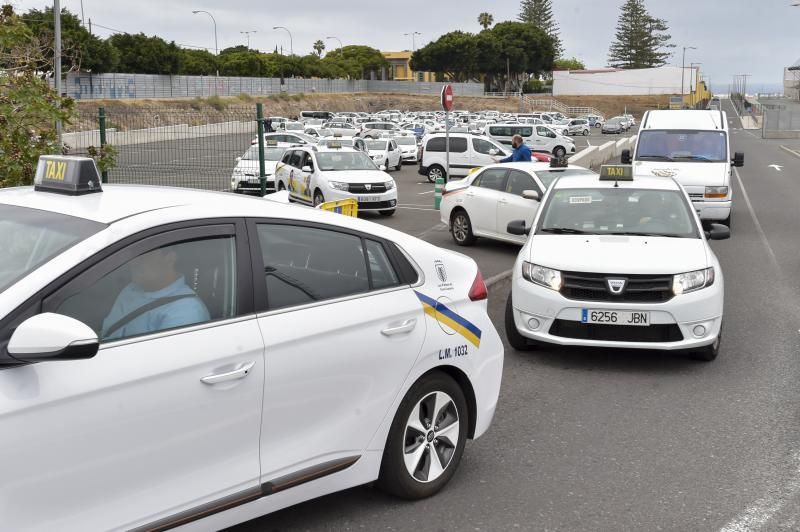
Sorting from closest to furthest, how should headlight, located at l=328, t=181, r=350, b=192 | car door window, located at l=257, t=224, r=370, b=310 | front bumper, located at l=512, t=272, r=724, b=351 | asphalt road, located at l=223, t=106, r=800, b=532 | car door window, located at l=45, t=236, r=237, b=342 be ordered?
car door window, located at l=45, t=236, r=237, b=342 < car door window, located at l=257, t=224, r=370, b=310 < asphalt road, located at l=223, t=106, r=800, b=532 < front bumper, located at l=512, t=272, r=724, b=351 < headlight, located at l=328, t=181, r=350, b=192

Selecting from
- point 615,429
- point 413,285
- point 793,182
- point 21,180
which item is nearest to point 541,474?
point 615,429

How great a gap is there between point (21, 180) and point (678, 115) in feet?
47.8

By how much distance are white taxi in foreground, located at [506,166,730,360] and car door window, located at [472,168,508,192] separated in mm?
7225

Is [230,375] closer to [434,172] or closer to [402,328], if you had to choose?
[402,328]

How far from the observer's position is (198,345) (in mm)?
3674

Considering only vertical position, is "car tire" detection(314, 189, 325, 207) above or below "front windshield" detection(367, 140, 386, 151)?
below

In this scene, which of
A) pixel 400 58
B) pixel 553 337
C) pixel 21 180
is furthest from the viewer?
pixel 400 58

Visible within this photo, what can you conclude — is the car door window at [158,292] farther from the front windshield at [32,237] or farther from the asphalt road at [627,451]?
the asphalt road at [627,451]

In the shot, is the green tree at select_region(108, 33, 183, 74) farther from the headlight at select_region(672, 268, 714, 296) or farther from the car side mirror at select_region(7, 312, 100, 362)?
the car side mirror at select_region(7, 312, 100, 362)

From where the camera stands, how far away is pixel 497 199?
15.7m

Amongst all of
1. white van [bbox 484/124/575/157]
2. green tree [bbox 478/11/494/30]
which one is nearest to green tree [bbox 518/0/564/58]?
green tree [bbox 478/11/494/30]

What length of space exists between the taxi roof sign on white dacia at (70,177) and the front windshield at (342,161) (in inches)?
696

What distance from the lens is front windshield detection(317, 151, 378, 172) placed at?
864 inches

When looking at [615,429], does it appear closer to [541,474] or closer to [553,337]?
[541,474]
